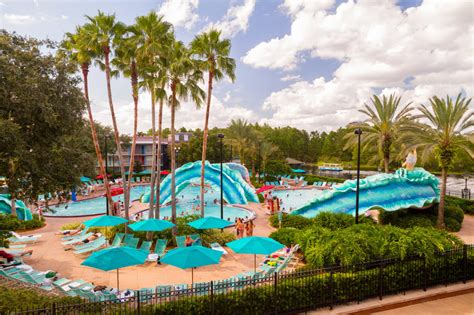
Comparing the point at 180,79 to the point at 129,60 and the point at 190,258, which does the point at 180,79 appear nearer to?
the point at 129,60

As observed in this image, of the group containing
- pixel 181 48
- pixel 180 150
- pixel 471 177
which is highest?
pixel 181 48

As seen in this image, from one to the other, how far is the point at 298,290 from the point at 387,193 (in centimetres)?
1463

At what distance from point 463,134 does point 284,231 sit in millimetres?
14617

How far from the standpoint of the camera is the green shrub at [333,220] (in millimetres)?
19281

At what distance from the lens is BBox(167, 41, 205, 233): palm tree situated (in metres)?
17.8

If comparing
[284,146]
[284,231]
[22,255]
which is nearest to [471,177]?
[284,146]

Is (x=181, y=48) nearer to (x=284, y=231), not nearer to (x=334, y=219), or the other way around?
(x=284, y=231)

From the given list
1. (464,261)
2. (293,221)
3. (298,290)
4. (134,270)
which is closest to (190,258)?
(298,290)

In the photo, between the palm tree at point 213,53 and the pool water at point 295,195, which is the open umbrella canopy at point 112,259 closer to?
the palm tree at point 213,53

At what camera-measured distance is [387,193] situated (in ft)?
71.6

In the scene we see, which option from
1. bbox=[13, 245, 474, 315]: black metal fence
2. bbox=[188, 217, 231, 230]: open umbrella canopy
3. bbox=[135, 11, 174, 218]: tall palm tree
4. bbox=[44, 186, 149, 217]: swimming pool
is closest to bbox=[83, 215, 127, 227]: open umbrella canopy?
bbox=[188, 217, 231, 230]: open umbrella canopy

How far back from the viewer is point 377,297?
10.9 metres

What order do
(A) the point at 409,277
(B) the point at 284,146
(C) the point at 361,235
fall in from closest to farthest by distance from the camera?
(A) the point at 409,277, (C) the point at 361,235, (B) the point at 284,146

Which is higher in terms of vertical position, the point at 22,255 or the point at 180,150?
the point at 180,150
